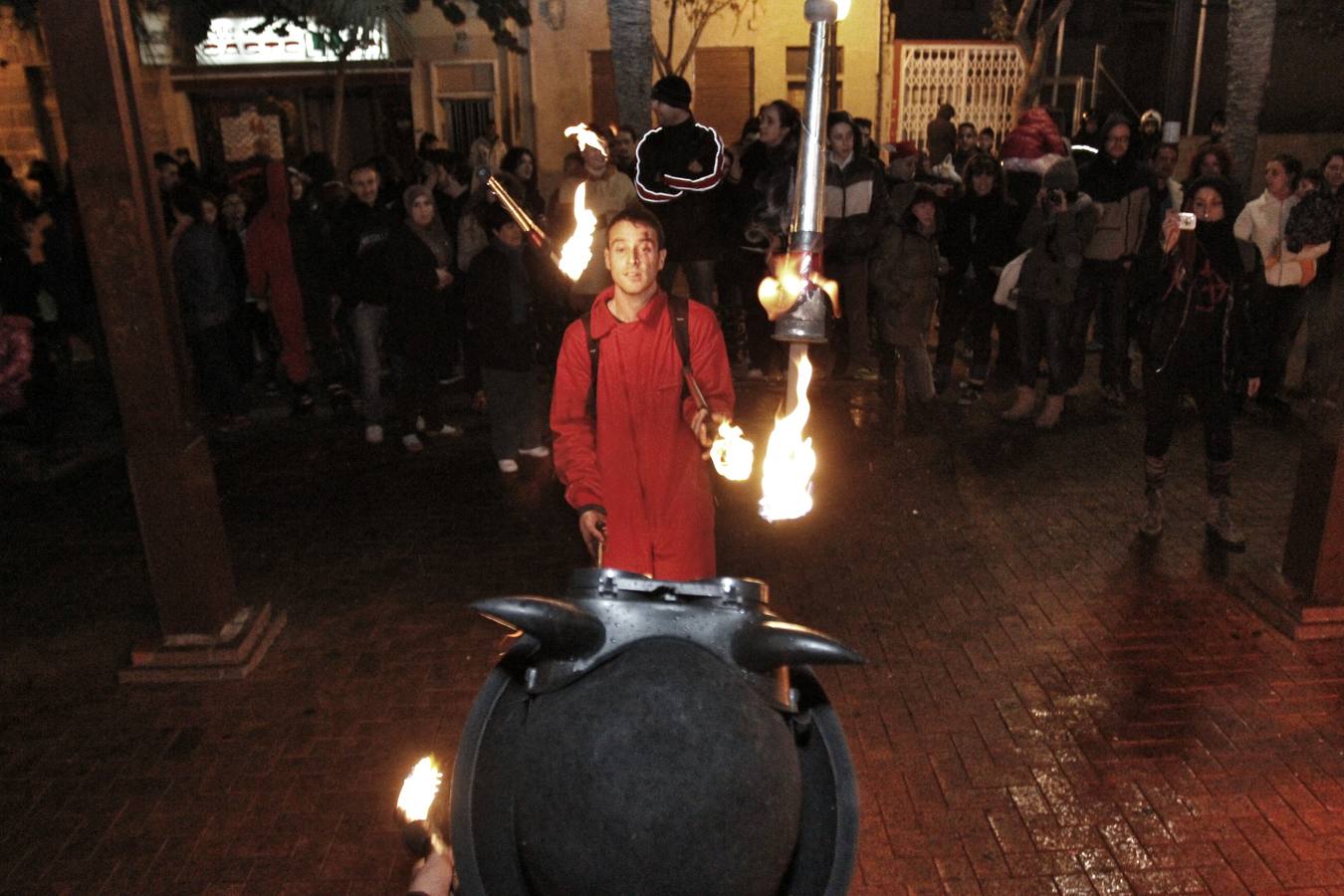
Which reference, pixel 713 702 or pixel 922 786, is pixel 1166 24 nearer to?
pixel 922 786

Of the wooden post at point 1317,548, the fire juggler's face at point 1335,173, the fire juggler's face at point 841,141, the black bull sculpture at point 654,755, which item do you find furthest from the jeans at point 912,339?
the black bull sculpture at point 654,755

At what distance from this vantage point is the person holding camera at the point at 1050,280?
9398 mm

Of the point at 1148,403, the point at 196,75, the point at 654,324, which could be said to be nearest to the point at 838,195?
the point at 1148,403

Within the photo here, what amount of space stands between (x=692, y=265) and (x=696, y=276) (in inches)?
5.8

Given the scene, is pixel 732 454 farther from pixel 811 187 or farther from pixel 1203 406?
pixel 1203 406

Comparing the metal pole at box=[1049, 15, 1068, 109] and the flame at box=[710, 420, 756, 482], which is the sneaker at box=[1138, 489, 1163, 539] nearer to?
the flame at box=[710, 420, 756, 482]

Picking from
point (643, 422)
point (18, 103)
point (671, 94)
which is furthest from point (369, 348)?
point (18, 103)

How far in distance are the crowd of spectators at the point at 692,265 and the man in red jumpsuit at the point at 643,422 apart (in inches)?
165

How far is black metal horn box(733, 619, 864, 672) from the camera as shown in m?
1.67

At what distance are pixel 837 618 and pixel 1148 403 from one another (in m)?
2.56

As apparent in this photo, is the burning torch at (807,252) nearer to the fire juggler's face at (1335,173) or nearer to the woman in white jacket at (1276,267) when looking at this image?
the woman in white jacket at (1276,267)

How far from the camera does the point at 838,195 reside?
33.1 ft

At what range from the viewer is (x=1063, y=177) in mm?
9336

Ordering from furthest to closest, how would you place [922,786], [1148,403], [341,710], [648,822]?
[1148,403] < [341,710] < [922,786] < [648,822]
